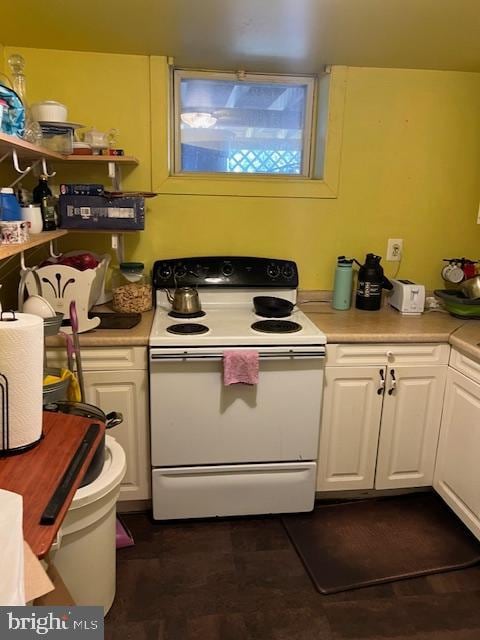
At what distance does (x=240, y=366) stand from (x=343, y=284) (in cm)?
82

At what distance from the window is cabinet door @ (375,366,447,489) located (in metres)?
1.25

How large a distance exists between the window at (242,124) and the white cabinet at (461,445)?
1.35 meters

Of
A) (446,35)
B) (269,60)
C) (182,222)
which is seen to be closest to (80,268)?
(182,222)

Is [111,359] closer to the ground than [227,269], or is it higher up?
closer to the ground

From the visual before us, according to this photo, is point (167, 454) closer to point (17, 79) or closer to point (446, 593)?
point (446, 593)

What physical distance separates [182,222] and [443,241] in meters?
1.41

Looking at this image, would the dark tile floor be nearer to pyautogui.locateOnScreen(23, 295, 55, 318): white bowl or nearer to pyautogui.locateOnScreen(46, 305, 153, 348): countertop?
pyautogui.locateOnScreen(46, 305, 153, 348): countertop

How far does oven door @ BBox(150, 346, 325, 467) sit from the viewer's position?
205 cm

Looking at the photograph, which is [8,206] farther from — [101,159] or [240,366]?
[240,366]

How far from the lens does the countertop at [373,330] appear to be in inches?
80.4

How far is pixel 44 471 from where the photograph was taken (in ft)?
3.58

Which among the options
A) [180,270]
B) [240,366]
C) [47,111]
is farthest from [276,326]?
[47,111]

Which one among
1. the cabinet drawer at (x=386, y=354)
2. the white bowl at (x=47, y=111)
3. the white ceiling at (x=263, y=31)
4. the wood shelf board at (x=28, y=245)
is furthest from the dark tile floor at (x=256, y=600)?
the white ceiling at (x=263, y=31)

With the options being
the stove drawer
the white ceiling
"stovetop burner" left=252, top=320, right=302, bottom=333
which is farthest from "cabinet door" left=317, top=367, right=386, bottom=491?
the white ceiling
